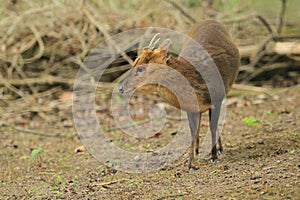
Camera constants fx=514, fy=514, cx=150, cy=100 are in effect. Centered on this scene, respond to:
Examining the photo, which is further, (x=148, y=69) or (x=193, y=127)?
(x=193, y=127)

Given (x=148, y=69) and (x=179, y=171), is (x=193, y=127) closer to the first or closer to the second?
(x=179, y=171)

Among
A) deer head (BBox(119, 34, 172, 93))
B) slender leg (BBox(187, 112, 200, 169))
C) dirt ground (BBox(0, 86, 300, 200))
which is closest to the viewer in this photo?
dirt ground (BBox(0, 86, 300, 200))

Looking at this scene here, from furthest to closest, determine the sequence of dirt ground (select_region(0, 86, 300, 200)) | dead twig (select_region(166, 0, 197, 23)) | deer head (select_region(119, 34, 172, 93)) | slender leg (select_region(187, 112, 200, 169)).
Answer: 1. dead twig (select_region(166, 0, 197, 23))
2. slender leg (select_region(187, 112, 200, 169))
3. deer head (select_region(119, 34, 172, 93))
4. dirt ground (select_region(0, 86, 300, 200))

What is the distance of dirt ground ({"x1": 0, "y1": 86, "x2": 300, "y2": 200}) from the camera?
3.62m

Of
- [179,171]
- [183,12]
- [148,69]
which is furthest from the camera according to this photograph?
[183,12]

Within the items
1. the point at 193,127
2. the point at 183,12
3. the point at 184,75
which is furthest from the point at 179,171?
the point at 183,12

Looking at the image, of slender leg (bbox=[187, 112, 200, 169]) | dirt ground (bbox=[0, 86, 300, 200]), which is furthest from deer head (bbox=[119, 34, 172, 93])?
dirt ground (bbox=[0, 86, 300, 200])

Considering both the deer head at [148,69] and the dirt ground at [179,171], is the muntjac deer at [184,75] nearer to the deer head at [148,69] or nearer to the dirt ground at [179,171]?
the deer head at [148,69]

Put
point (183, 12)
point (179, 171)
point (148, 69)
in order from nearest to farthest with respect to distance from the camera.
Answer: point (148, 69) < point (179, 171) < point (183, 12)

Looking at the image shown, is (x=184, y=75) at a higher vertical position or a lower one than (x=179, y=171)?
higher

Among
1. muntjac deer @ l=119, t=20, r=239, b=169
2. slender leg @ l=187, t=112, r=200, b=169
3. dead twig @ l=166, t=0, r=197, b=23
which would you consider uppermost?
muntjac deer @ l=119, t=20, r=239, b=169

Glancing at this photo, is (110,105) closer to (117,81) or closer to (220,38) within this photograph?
(117,81)

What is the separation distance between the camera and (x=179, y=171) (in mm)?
4371

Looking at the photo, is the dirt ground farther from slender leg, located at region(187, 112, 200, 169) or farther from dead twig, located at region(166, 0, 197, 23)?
dead twig, located at region(166, 0, 197, 23)
